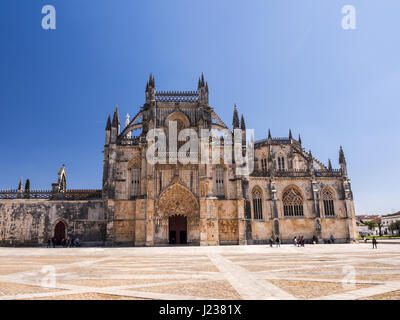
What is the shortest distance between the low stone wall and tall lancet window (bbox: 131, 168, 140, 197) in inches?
144

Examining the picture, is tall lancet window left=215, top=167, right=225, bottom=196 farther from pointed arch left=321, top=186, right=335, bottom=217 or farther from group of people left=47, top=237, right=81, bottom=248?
group of people left=47, top=237, right=81, bottom=248

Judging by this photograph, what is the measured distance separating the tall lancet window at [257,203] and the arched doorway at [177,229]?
9093 millimetres

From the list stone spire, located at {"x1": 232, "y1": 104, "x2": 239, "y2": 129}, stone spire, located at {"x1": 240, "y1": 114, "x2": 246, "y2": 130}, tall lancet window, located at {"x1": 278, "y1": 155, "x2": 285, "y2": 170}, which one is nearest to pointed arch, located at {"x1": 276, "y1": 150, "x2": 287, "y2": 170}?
tall lancet window, located at {"x1": 278, "y1": 155, "x2": 285, "y2": 170}

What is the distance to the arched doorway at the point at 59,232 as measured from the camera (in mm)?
31406

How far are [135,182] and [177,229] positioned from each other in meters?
7.38

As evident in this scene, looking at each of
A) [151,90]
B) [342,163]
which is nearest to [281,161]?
[342,163]

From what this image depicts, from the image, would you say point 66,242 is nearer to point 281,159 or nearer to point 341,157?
point 281,159

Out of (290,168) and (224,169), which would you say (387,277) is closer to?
(224,169)

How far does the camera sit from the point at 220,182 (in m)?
33.3

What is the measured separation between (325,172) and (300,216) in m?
7.08
